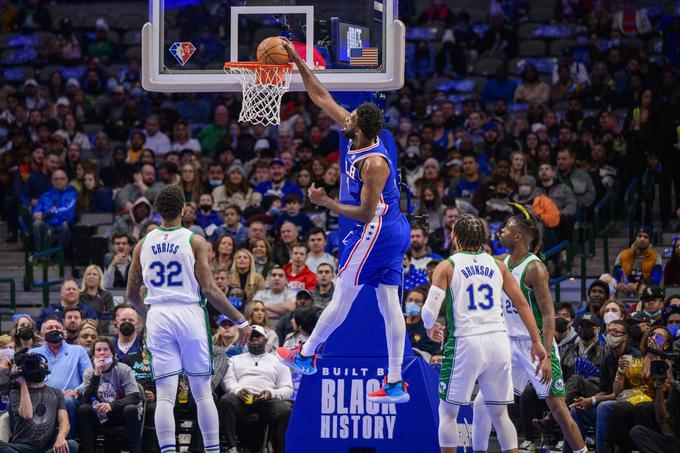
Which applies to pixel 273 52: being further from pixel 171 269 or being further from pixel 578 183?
pixel 578 183

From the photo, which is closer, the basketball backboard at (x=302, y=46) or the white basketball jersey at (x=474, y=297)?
the white basketball jersey at (x=474, y=297)

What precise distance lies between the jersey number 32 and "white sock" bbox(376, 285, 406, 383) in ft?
5.18

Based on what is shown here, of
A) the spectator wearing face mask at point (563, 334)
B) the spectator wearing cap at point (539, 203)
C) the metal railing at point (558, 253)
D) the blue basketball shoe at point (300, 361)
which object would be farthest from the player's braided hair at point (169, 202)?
the spectator wearing cap at point (539, 203)

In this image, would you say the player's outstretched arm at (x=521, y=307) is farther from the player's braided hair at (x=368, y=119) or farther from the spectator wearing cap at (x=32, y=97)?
the spectator wearing cap at (x=32, y=97)

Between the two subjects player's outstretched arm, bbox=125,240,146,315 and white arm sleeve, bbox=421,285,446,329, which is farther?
player's outstretched arm, bbox=125,240,146,315

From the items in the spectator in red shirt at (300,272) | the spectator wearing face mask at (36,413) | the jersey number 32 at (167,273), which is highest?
the jersey number 32 at (167,273)

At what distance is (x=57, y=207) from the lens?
1750cm

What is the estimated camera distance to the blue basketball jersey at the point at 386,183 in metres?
9.74

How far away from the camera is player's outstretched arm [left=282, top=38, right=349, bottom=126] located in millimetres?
9906

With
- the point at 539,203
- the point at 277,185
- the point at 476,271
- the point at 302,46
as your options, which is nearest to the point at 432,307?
the point at 476,271

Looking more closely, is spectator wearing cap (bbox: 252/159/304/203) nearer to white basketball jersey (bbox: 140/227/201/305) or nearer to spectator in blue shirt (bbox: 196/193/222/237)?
spectator in blue shirt (bbox: 196/193/222/237)

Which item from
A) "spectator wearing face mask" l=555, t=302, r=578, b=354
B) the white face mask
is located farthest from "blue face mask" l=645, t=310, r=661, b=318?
"spectator wearing face mask" l=555, t=302, r=578, b=354

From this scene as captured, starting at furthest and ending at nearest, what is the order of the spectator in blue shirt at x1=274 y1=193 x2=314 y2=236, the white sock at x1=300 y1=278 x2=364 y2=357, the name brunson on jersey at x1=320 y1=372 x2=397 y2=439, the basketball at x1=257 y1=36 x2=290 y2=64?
the spectator in blue shirt at x1=274 y1=193 x2=314 y2=236, the name brunson on jersey at x1=320 y1=372 x2=397 y2=439, the basketball at x1=257 y1=36 x2=290 y2=64, the white sock at x1=300 y1=278 x2=364 y2=357

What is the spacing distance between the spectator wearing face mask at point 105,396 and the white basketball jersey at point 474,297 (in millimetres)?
4062
